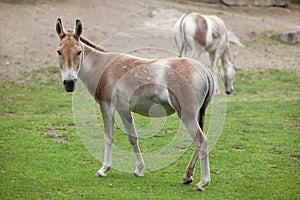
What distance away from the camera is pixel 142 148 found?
8617 mm

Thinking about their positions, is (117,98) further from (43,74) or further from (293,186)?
(43,74)

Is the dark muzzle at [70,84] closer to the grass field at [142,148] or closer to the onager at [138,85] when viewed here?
the onager at [138,85]

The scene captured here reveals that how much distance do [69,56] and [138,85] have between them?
0.95m

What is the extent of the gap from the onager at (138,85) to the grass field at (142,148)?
1.17 ft

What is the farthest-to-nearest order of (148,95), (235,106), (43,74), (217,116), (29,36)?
(29,36) → (43,74) → (235,106) → (217,116) → (148,95)

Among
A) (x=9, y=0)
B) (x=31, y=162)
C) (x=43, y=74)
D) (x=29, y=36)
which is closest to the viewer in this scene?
(x=31, y=162)

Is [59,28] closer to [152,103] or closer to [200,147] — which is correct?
[152,103]

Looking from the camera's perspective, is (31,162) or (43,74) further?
(43,74)

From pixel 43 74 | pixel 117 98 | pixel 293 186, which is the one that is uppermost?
pixel 117 98

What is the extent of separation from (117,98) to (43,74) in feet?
27.6

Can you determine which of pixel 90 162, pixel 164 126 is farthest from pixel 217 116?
pixel 90 162

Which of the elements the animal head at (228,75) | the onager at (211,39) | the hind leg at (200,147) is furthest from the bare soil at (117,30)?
the hind leg at (200,147)

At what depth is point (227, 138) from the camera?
9.49m

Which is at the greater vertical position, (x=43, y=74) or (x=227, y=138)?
(x=227, y=138)
